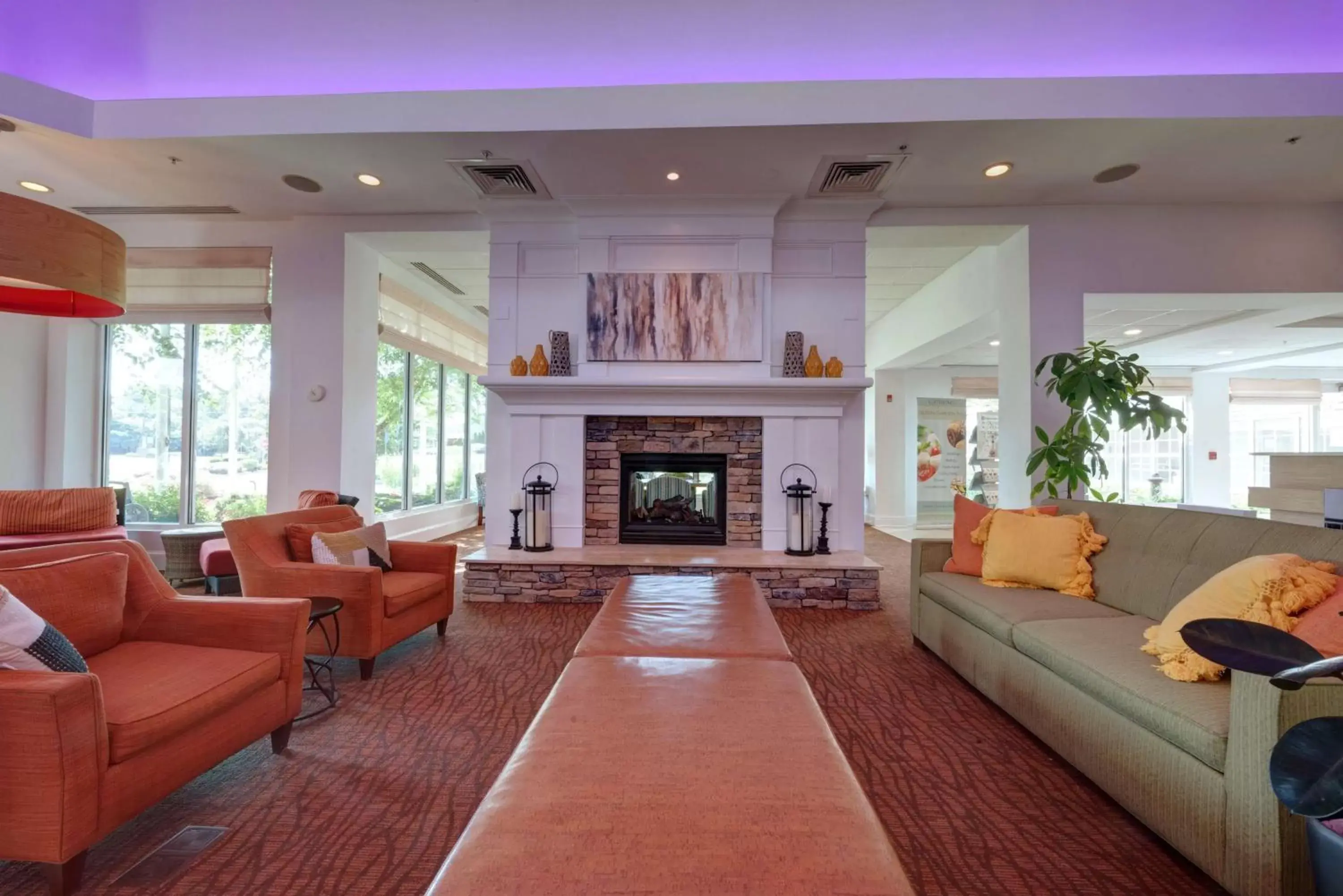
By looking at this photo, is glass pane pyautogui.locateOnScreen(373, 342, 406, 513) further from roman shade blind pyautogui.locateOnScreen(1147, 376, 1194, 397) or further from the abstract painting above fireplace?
roman shade blind pyautogui.locateOnScreen(1147, 376, 1194, 397)

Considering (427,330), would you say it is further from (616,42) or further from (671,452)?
(616,42)

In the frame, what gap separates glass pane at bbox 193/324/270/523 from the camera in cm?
535

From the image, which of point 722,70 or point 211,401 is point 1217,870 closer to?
point 722,70

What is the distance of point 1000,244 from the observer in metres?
5.07

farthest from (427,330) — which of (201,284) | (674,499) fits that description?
(674,499)

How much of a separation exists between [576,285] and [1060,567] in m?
3.89

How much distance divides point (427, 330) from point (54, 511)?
356cm

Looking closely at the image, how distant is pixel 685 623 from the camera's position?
7.36ft

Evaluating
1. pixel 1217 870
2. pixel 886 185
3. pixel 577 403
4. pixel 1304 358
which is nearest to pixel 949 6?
pixel 886 185

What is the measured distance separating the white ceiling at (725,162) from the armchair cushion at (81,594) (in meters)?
2.82

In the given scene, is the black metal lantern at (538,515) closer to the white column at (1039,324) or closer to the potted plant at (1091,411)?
the potted plant at (1091,411)

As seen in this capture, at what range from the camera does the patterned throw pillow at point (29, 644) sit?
1455mm

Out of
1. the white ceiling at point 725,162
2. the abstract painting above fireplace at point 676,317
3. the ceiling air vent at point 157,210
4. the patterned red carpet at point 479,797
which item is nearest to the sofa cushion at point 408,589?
the patterned red carpet at point 479,797

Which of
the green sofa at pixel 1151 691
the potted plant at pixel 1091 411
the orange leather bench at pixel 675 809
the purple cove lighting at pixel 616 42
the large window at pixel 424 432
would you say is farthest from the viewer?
the large window at pixel 424 432
